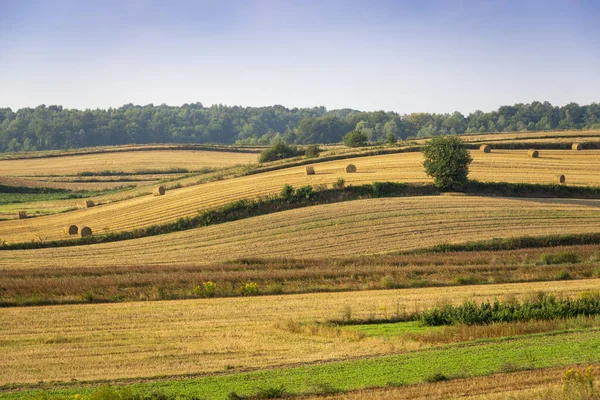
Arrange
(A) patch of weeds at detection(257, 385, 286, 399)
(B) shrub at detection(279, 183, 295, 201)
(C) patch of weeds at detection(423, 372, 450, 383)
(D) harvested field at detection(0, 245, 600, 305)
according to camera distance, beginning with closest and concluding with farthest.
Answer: (A) patch of weeds at detection(257, 385, 286, 399), (C) patch of weeds at detection(423, 372, 450, 383), (D) harvested field at detection(0, 245, 600, 305), (B) shrub at detection(279, 183, 295, 201)

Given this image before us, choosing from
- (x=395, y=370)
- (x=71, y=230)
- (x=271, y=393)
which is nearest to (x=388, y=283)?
(x=395, y=370)

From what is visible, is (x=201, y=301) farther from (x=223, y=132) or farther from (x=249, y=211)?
(x=223, y=132)

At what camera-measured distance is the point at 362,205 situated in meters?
45.9

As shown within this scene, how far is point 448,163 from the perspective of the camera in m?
48.0

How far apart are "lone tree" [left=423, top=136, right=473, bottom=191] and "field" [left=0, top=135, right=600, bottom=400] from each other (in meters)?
0.94

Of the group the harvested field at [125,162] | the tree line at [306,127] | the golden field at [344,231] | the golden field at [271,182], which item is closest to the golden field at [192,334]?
the golden field at [344,231]

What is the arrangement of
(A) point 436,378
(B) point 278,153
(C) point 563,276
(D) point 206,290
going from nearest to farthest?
(A) point 436,378 < (D) point 206,290 < (C) point 563,276 < (B) point 278,153

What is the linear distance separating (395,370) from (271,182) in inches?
1423

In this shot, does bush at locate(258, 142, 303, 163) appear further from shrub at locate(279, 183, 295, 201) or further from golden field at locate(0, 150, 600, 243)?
shrub at locate(279, 183, 295, 201)

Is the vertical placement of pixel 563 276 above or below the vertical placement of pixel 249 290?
below

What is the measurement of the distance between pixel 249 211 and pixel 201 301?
61.9ft

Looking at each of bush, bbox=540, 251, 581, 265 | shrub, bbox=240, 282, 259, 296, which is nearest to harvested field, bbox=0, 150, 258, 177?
bush, bbox=540, 251, 581, 265

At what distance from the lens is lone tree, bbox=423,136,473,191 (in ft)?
156

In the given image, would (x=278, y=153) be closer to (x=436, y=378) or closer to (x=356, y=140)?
(x=356, y=140)
